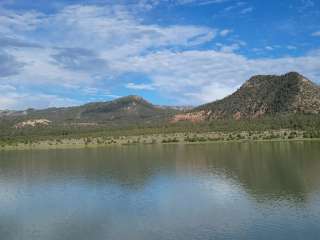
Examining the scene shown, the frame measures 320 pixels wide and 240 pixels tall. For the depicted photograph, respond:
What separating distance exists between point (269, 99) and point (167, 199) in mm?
109642

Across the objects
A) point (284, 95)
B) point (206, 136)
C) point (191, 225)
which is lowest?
point (191, 225)

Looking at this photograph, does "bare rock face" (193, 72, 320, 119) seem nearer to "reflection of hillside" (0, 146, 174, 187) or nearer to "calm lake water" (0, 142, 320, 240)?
"reflection of hillside" (0, 146, 174, 187)

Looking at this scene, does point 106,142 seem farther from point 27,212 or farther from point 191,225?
point 191,225

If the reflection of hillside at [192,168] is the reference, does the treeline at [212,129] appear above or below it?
above

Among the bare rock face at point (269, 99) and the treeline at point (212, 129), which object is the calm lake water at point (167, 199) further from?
the bare rock face at point (269, 99)

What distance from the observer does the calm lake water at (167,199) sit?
93.2ft

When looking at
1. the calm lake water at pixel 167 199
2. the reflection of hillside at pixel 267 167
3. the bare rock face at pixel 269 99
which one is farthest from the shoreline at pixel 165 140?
the calm lake water at pixel 167 199

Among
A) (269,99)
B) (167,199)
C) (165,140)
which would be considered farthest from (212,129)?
(167,199)

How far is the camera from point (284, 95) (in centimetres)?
13900

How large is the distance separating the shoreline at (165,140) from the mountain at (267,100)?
25.9 m

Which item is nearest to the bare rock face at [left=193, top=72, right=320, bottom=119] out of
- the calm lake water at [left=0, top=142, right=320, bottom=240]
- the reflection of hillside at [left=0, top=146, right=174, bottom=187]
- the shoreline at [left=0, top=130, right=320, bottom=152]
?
the shoreline at [left=0, top=130, right=320, bottom=152]

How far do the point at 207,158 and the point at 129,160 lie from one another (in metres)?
10.9

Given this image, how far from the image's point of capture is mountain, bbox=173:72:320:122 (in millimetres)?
131625

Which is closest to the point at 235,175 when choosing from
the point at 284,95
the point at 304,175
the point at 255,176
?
the point at 255,176
